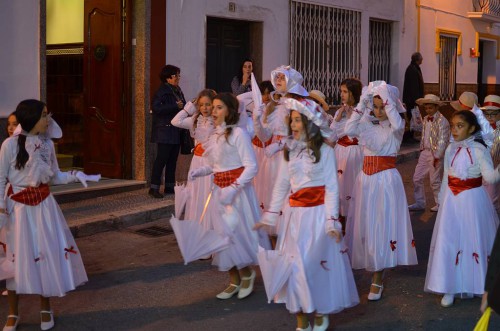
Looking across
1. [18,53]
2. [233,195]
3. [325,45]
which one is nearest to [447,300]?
[233,195]

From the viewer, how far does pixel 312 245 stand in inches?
214

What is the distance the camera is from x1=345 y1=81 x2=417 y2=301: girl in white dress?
6.67 metres

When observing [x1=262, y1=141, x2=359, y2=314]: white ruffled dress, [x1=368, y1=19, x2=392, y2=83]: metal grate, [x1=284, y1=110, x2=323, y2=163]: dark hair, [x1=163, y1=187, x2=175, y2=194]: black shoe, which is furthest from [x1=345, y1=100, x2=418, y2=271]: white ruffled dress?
[x1=368, y1=19, x2=392, y2=83]: metal grate

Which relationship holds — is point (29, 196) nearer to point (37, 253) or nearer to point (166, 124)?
point (37, 253)

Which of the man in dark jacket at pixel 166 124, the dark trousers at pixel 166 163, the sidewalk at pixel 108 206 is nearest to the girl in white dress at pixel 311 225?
the sidewalk at pixel 108 206

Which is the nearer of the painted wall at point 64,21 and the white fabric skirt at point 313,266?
the white fabric skirt at point 313,266

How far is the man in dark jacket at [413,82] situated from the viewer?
680 inches

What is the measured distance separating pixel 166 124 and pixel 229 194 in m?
4.51

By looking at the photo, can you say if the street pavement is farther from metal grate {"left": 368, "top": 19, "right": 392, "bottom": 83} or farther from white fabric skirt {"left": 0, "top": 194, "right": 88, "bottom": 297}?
metal grate {"left": 368, "top": 19, "right": 392, "bottom": 83}

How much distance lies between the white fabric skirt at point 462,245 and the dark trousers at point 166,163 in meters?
5.13

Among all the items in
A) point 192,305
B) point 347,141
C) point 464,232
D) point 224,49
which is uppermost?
point 224,49

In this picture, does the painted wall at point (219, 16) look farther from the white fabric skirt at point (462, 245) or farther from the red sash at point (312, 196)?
the red sash at point (312, 196)

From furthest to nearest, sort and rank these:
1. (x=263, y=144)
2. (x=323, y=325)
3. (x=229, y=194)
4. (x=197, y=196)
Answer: (x=263, y=144)
(x=197, y=196)
(x=229, y=194)
(x=323, y=325)

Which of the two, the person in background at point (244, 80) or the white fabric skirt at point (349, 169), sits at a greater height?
the person in background at point (244, 80)
